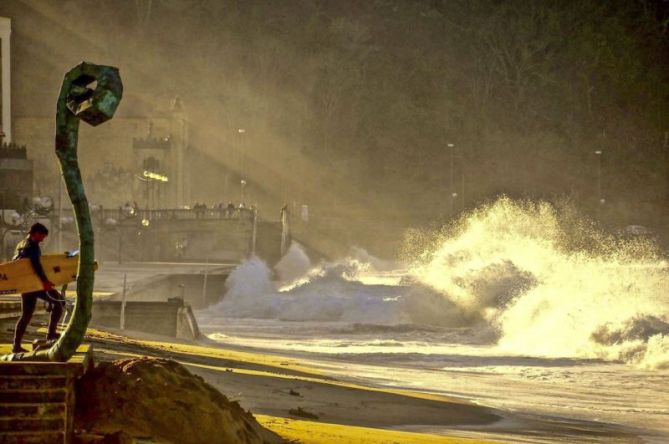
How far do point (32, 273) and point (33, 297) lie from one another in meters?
0.44

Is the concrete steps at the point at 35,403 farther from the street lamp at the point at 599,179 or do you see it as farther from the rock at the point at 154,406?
the street lamp at the point at 599,179

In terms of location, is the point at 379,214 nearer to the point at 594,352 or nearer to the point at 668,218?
the point at 668,218

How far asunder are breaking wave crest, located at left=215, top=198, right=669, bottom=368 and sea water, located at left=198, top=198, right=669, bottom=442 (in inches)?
3.0

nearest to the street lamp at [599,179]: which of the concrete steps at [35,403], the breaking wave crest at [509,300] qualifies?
the breaking wave crest at [509,300]

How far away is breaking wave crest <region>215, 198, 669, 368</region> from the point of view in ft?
119

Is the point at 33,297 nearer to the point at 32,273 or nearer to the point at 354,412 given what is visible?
the point at 32,273

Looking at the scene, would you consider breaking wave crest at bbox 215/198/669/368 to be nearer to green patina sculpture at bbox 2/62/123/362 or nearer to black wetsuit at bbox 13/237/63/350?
black wetsuit at bbox 13/237/63/350

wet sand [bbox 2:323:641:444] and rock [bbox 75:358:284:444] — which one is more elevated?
rock [bbox 75:358:284:444]

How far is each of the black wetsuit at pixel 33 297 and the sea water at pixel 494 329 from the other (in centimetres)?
992

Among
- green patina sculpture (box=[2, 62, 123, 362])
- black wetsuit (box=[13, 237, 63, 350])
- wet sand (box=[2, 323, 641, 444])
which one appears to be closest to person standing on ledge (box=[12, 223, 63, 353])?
black wetsuit (box=[13, 237, 63, 350])

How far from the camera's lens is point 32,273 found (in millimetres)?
12109

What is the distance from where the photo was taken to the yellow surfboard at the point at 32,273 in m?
12.1

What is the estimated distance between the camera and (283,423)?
14.6 meters

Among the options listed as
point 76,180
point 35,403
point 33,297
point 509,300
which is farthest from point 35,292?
point 509,300
